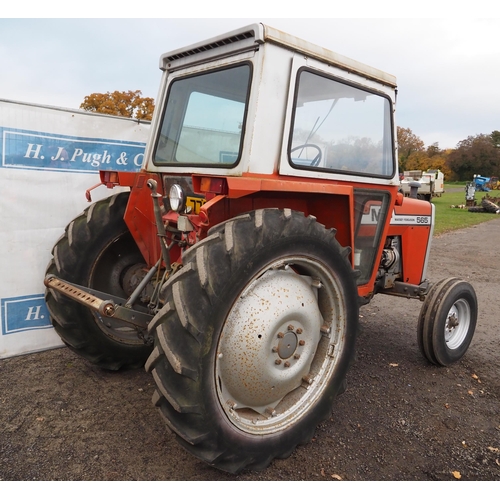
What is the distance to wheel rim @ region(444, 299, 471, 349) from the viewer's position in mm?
3859

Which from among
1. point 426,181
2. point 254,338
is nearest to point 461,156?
point 426,181

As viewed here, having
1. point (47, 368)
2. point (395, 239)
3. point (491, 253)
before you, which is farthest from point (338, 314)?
point (491, 253)

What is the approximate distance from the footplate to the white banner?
114 cm

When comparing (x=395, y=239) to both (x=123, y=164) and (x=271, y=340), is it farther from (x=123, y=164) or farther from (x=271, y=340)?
(x=123, y=164)

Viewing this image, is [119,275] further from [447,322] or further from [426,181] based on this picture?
[426,181]

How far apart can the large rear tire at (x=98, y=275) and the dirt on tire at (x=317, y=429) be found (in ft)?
0.84

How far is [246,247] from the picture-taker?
6.84 ft

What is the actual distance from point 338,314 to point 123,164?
112 inches

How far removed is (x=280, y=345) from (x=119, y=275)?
1563 millimetres

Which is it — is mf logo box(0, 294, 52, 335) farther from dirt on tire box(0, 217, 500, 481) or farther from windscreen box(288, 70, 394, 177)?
windscreen box(288, 70, 394, 177)

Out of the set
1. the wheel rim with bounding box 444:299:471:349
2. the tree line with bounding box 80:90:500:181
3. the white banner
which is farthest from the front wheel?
the tree line with bounding box 80:90:500:181

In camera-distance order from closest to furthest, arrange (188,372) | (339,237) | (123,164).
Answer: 1. (188,372)
2. (339,237)
3. (123,164)

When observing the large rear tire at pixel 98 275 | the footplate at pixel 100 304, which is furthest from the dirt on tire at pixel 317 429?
the footplate at pixel 100 304

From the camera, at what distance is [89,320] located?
3.09 meters
